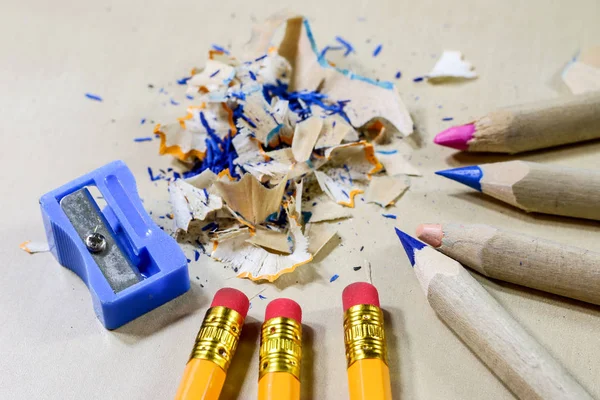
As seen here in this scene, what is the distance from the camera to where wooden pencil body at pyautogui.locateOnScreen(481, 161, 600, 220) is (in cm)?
105

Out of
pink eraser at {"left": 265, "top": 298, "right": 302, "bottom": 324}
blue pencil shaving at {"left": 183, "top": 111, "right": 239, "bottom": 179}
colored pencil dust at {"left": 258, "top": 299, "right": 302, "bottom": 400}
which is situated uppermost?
blue pencil shaving at {"left": 183, "top": 111, "right": 239, "bottom": 179}

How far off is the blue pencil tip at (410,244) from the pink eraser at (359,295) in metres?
0.07

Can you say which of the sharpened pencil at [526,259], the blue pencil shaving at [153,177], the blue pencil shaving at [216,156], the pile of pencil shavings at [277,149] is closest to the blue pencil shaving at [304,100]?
the pile of pencil shavings at [277,149]

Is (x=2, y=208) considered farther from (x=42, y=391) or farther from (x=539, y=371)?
(x=539, y=371)

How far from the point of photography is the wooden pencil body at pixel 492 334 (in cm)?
85

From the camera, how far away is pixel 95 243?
961mm

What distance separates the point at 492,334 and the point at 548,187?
0.28 metres

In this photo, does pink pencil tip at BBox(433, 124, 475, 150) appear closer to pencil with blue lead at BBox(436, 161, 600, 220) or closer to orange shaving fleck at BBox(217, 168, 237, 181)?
pencil with blue lead at BBox(436, 161, 600, 220)

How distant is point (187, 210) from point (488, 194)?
459mm

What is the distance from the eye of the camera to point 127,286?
944mm

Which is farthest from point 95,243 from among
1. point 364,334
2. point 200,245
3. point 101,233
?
point 364,334

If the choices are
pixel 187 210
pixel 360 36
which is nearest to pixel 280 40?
pixel 360 36

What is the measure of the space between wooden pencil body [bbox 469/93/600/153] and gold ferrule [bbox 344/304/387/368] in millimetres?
374

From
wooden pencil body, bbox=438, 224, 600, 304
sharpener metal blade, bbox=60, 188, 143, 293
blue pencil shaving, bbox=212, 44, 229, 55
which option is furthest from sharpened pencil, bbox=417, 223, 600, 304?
blue pencil shaving, bbox=212, 44, 229, 55
